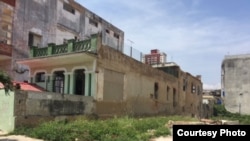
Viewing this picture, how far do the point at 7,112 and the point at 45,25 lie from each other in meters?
14.8

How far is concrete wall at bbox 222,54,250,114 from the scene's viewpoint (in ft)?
149

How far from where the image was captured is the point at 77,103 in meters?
17.2

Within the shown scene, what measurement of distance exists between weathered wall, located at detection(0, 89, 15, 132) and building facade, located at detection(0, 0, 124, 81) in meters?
9.68

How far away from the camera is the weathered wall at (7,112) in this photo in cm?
1405

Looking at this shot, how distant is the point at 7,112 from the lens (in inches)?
562

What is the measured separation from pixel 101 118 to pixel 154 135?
527 cm

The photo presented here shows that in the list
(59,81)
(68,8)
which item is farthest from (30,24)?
(59,81)

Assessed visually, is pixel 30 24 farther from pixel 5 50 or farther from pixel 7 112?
pixel 7 112

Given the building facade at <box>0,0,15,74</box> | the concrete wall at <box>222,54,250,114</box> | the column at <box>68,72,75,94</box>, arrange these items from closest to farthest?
the column at <box>68,72,75,94</box> → the building facade at <box>0,0,15,74</box> → the concrete wall at <box>222,54,250,114</box>

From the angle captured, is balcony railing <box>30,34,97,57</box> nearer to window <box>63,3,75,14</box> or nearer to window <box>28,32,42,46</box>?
window <box>28,32,42,46</box>

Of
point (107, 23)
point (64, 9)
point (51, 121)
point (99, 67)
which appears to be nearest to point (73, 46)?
point (99, 67)

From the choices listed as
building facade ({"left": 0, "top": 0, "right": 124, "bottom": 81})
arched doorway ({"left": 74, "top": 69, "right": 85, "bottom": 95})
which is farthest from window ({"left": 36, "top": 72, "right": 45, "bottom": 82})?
arched doorway ({"left": 74, "top": 69, "right": 85, "bottom": 95})

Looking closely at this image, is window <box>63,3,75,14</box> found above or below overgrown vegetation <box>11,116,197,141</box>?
above

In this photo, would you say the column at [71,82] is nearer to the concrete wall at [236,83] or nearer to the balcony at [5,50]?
the balcony at [5,50]
